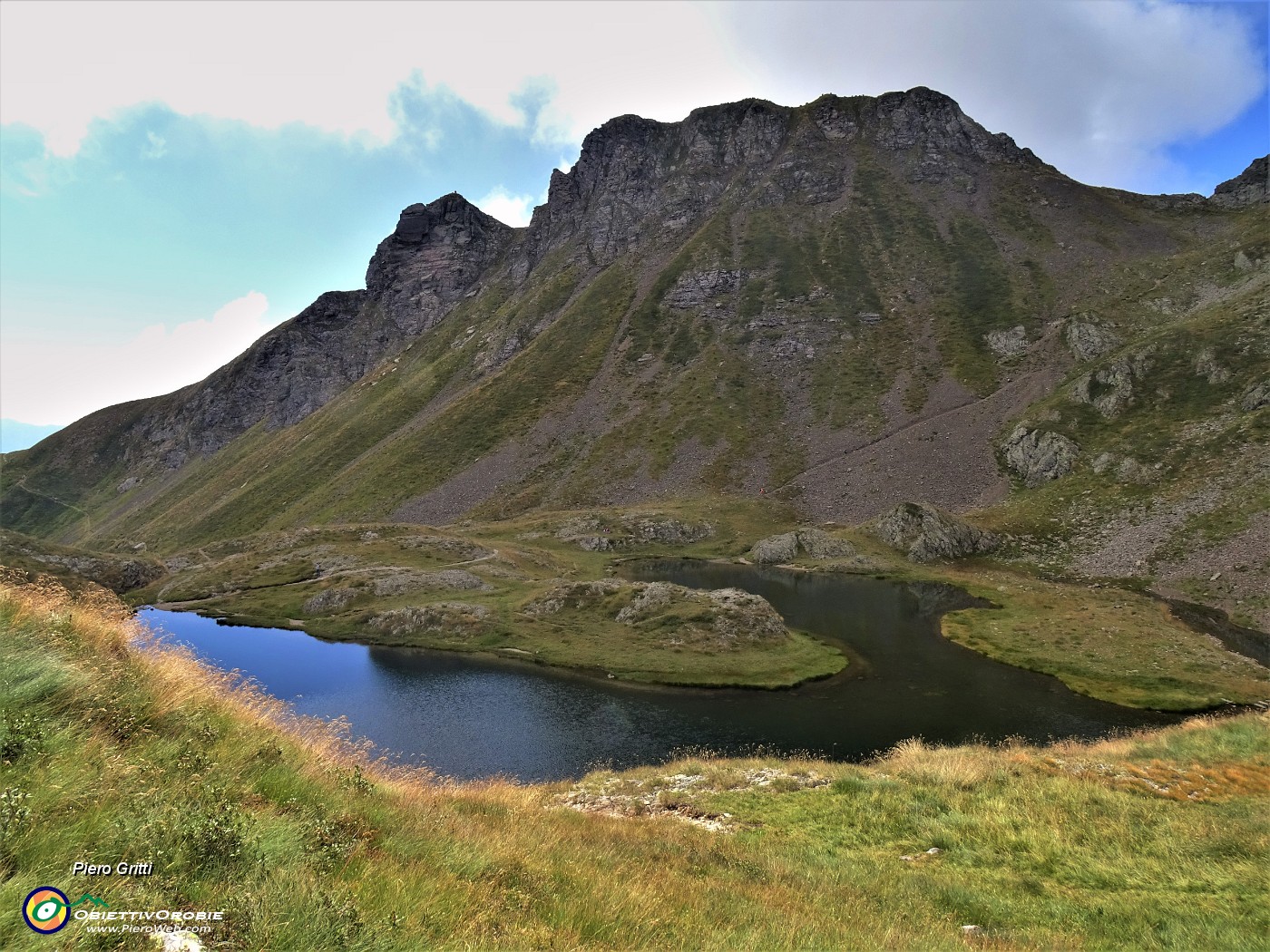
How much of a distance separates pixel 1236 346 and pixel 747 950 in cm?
16215

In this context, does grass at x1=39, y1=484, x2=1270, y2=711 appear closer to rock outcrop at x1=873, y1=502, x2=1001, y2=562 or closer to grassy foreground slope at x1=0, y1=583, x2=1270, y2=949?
rock outcrop at x1=873, y1=502, x2=1001, y2=562

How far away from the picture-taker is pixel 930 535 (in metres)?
108

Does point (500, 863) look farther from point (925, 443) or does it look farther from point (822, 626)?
point (925, 443)

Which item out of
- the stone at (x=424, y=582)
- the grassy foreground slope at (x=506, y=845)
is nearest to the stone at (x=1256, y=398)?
the grassy foreground slope at (x=506, y=845)

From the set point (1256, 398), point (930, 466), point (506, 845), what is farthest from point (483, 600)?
point (1256, 398)

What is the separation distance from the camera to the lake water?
44531 mm

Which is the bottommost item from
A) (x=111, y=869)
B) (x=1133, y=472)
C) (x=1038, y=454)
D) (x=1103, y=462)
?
(x=111, y=869)

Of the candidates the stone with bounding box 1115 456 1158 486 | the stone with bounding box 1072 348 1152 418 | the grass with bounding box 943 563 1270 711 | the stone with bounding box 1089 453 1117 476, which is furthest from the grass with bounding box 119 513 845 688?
the stone with bounding box 1072 348 1152 418

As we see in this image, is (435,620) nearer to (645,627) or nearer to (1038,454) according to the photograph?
(645,627)

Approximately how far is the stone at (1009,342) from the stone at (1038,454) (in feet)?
169

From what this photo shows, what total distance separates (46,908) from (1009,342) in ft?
696

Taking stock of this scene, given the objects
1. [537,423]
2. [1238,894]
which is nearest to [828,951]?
[1238,894]

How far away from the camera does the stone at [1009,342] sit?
174750 millimetres

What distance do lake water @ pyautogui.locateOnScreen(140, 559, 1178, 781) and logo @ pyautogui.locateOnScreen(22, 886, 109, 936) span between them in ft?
114
